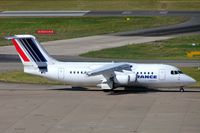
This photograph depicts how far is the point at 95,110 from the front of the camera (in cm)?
4762

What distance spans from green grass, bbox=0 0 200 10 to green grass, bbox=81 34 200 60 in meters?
37.5

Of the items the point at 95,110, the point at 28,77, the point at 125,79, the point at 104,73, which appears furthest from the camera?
the point at 28,77

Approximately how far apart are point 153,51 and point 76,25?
24628 millimetres

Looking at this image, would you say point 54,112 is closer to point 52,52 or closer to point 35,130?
point 35,130

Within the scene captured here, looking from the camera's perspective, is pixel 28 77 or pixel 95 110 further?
pixel 28 77

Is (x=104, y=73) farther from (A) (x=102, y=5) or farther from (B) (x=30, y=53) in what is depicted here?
(A) (x=102, y=5)

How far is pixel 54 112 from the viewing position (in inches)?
1839

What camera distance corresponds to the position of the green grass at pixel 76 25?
320 feet

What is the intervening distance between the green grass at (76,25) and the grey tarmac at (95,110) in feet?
125

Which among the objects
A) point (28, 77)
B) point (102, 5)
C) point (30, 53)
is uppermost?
point (30, 53)

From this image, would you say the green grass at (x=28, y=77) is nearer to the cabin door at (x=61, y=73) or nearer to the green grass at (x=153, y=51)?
the cabin door at (x=61, y=73)

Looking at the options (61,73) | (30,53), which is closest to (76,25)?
(30,53)

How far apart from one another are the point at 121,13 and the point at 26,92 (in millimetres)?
62980

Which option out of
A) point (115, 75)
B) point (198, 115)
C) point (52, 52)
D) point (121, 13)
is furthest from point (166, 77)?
point (121, 13)
